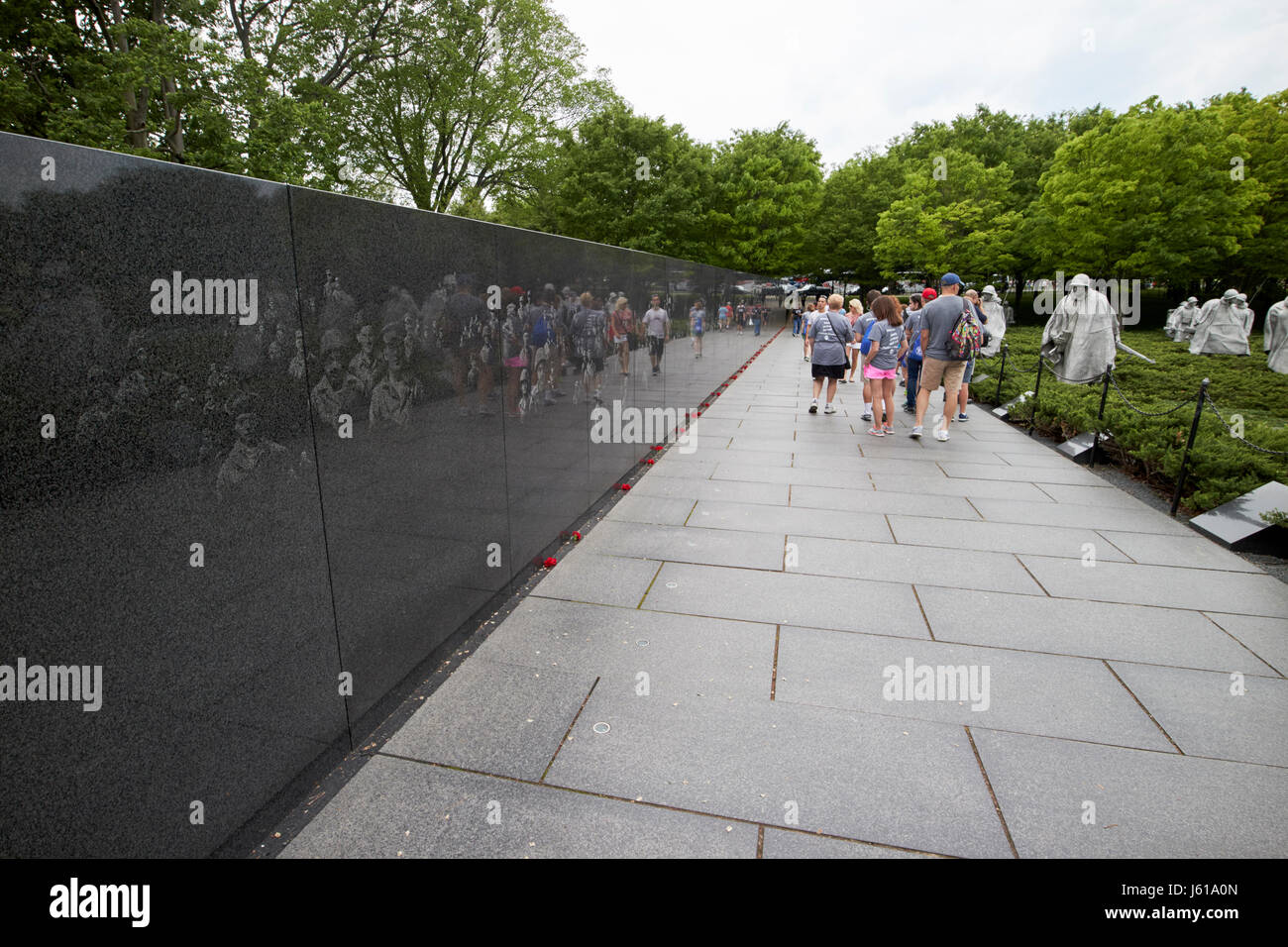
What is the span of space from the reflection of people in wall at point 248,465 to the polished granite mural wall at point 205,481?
Result: 0.01 metres

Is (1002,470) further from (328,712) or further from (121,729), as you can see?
(121,729)

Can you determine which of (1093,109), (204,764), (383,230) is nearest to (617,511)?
(383,230)

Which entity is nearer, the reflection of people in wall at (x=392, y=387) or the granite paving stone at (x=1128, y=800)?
the granite paving stone at (x=1128, y=800)

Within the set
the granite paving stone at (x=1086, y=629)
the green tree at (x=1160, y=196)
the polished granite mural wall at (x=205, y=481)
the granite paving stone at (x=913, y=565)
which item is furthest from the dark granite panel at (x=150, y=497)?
the green tree at (x=1160, y=196)

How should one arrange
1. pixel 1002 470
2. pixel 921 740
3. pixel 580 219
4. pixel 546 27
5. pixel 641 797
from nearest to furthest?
pixel 641 797
pixel 921 740
pixel 1002 470
pixel 546 27
pixel 580 219

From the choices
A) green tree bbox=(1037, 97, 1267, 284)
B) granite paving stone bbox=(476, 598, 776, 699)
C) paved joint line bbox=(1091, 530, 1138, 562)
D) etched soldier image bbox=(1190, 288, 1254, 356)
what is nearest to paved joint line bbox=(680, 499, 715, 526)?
granite paving stone bbox=(476, 598, 776, 699)

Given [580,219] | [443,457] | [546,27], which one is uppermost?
[546,27]

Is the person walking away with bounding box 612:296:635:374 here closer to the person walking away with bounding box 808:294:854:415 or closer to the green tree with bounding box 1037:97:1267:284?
the person walking away with bounding box 808:294:854:415

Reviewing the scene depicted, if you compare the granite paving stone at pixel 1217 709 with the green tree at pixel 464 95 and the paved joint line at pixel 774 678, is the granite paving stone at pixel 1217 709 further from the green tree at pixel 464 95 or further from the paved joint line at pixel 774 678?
the green tree at pixel 464 95

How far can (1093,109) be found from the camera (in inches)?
2082

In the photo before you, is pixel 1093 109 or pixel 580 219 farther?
pixel 1093 109

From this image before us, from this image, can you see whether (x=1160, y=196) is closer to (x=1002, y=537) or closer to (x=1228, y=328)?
(x=1228, y=328)

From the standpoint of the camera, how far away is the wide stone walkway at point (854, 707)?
8.85ft
